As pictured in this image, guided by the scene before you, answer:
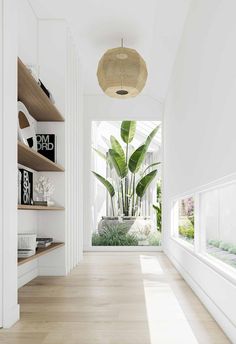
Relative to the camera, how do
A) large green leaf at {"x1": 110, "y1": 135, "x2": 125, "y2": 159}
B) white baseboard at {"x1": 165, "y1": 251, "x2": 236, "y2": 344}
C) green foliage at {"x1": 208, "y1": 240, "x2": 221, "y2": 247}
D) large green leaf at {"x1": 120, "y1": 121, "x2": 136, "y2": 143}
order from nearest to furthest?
white baseboard at {"x1": 165, "y1": 251, "x2": 236, "y2": 344}
green foliage at {"x1": 208, "y1": 240, "x2": 221, "y2": 247}
large green leaf at {"x1": 120, "y1": 121, "x2": 136, "y2": 143}
large green leaf at {"x1": 110, "y1": 135, "x2": 125, "y2": 159}

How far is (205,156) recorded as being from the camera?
2.59 meters

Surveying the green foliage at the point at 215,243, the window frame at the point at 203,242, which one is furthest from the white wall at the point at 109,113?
the green foliage at the point at 215,243

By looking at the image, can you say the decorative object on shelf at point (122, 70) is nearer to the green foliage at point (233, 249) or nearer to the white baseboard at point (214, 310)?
the white baseboard at point (214, 310)

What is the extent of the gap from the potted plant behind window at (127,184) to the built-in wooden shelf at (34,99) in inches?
96.9

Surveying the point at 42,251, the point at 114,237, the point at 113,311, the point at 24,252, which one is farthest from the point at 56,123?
the point at 114,237

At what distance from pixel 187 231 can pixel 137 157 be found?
274 centimetres

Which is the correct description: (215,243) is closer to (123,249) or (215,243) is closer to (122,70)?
(122,70)

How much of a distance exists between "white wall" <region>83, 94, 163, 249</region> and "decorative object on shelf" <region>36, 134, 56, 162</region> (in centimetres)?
204

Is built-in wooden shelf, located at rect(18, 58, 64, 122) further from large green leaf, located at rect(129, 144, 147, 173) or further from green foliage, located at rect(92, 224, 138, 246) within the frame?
Result: green foliage, located at rect(92, 224, 138, 246)

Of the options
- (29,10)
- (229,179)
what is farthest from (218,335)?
(29,10)

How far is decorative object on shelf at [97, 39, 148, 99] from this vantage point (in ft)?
13.0

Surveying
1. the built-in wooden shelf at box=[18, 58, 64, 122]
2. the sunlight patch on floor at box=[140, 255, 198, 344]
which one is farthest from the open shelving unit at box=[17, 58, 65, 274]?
the sunlight patch on floor at box=[140, 255, 198, 344]

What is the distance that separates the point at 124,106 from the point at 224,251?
13.0ft

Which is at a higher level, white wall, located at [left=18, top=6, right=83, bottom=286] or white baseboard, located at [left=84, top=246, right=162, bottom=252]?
white wall, located at [left=18, top=6, right=83, bottom=286]
